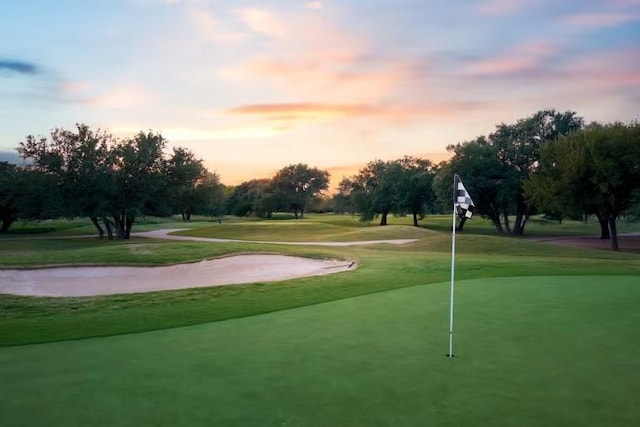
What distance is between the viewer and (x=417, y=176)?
60625mm

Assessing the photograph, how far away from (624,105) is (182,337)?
29.0 metres

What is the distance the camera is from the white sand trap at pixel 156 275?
1440cm

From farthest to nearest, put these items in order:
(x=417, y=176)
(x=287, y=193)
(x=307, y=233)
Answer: (x=287, y=193), (x=417, y=176), (x=307, y=233)

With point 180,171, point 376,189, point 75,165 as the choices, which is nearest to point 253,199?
point 376,189

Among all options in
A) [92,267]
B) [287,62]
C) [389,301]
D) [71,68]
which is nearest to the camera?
[389,301]

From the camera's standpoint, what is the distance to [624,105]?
27.2m

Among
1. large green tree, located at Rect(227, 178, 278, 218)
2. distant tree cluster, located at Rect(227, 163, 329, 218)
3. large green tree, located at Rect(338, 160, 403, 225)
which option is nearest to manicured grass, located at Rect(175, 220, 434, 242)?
large green tree, located at Rect(338, 160, 403, 225)

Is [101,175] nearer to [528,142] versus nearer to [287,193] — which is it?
[528,142]

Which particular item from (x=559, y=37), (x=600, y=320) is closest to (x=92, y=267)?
(x=600, y=320)

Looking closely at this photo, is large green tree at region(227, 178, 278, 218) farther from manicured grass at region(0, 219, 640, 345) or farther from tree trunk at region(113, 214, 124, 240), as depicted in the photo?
manicured grass at region(0, 219, 640, 345)

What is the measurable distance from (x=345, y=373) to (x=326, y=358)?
0.64 meters

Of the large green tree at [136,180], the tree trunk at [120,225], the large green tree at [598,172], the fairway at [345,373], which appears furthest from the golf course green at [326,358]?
the tree trunk at [120,225]

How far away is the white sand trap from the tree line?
20725 millimetres

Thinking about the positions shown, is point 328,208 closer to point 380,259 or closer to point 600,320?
point 380,259
